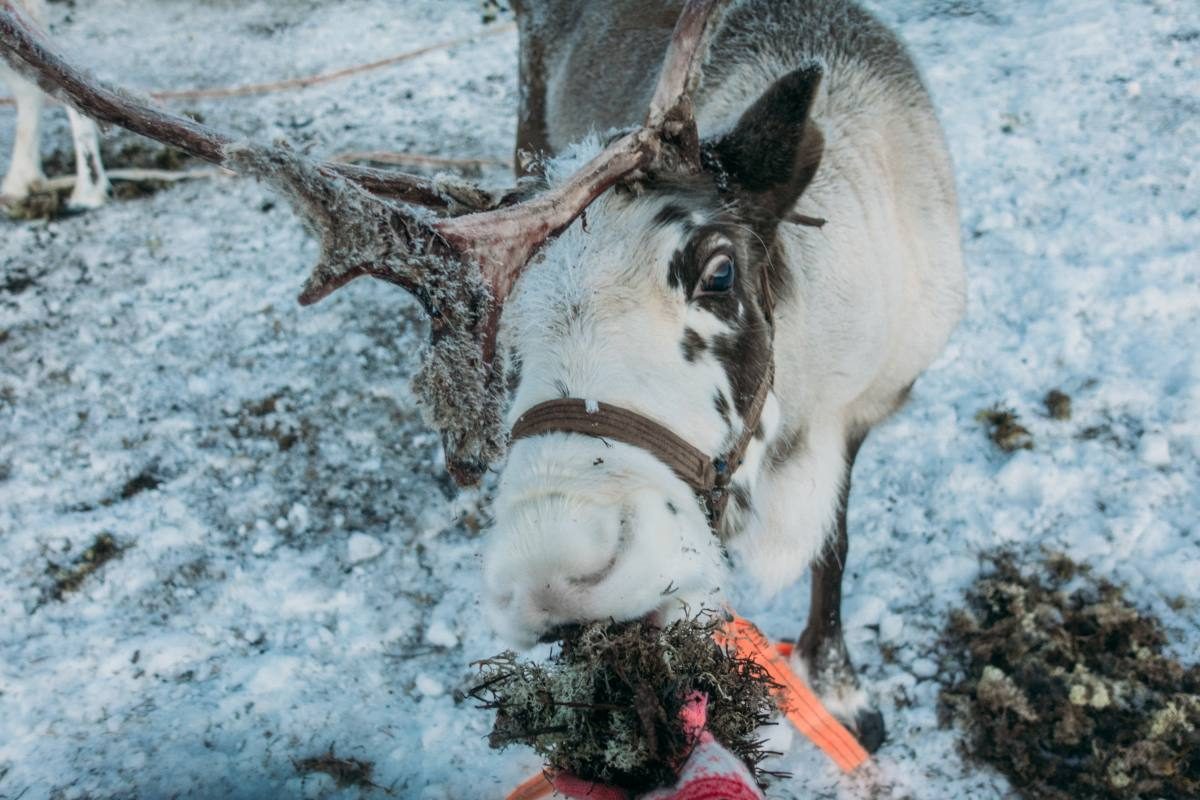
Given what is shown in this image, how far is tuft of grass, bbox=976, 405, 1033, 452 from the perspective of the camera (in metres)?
3.59

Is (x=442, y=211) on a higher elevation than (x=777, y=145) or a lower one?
lower

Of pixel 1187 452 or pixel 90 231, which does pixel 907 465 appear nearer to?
pixel 1187 452

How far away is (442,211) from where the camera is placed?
189 centimetres

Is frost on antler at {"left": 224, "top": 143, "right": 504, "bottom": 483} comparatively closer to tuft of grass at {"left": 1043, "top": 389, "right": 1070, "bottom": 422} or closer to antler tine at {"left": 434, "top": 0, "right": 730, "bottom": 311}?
antler tine at {"left": 434, "top": 0, "right": 730, "bottom": 311}

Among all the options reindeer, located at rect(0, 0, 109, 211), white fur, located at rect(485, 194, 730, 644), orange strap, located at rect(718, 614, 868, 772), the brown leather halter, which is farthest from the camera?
reindeer, located at rect(0, 0, 109, 211)

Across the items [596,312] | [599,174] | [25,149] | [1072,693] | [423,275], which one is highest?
[599,174]

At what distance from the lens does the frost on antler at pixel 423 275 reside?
1338 mm

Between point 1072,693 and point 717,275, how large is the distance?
2097mm

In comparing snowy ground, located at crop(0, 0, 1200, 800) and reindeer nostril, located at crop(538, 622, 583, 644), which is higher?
reindeer nostril, located at crop(538, 622, 583, 644)

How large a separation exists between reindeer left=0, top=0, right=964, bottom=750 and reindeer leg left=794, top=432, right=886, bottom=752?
0.11ft

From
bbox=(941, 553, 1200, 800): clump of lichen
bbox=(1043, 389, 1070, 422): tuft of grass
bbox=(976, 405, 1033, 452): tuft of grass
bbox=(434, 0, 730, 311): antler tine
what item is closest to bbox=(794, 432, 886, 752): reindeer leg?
bbox=(941, 553, 1200, 800): clump of lichen

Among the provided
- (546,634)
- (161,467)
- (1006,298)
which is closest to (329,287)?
(546,634)

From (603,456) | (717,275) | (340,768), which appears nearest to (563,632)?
(603,456)

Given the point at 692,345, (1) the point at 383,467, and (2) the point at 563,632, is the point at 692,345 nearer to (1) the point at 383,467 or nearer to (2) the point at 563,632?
(2) the point at 563,632
